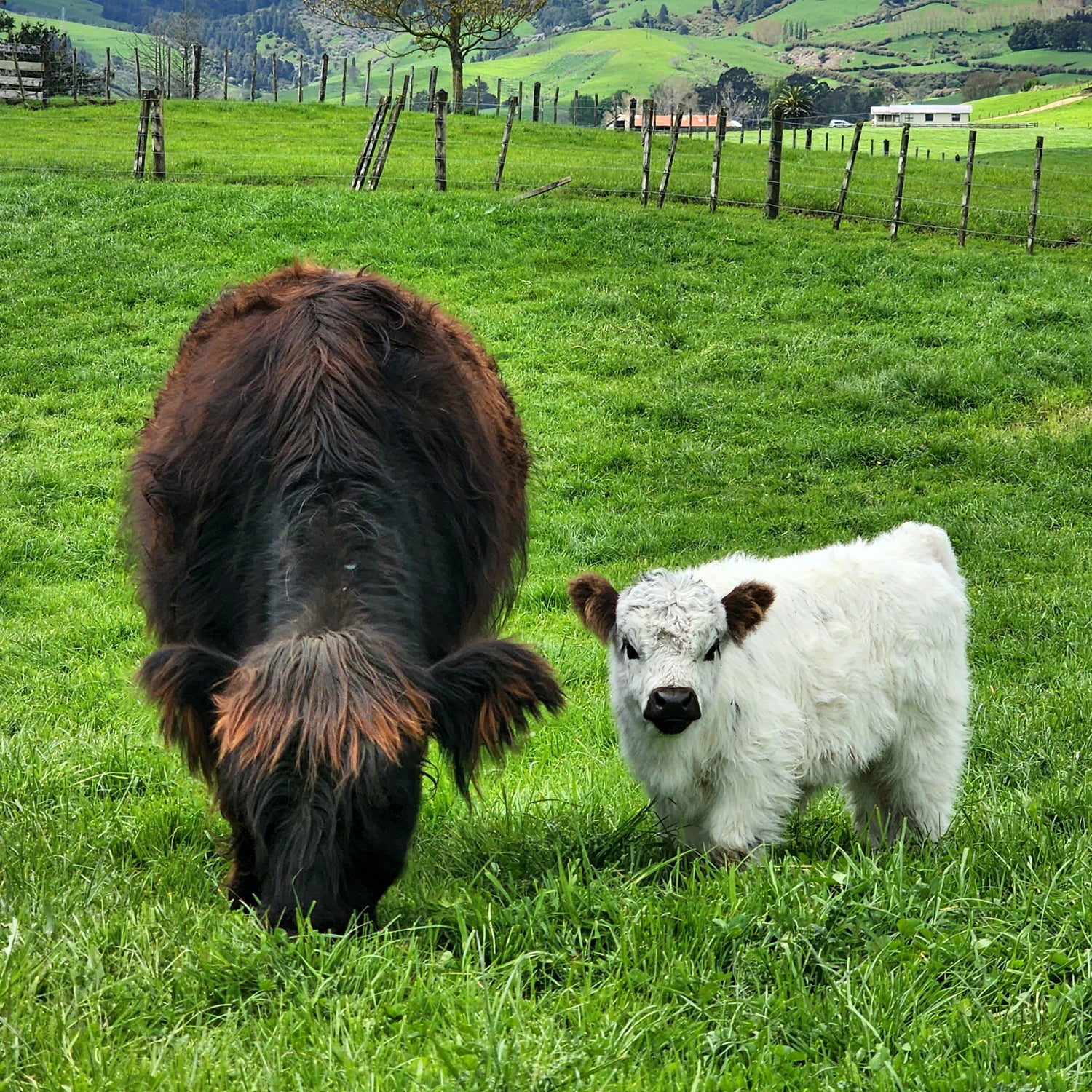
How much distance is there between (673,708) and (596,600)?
68cm

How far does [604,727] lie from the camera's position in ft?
22.4

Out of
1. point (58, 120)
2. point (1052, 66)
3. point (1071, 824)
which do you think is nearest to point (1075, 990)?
point (1071, 824)

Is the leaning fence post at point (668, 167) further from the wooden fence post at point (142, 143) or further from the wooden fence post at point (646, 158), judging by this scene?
the wooden fence post at point (142, 143)

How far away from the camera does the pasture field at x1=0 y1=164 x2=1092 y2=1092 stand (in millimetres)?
2877

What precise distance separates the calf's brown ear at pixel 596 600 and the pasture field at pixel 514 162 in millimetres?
18190

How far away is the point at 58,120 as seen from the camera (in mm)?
38750

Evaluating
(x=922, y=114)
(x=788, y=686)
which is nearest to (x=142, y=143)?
(x=788, y=686)

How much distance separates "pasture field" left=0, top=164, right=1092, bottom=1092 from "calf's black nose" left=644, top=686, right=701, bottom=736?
471mm

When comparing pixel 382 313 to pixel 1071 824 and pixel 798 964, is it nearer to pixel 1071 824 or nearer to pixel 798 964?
pixel 798 964

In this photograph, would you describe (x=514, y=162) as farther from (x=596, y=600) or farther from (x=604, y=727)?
(x=596, y=600)

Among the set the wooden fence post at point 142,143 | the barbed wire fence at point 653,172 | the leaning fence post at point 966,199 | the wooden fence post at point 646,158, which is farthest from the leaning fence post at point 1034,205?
the wooden fence post at point 142,143

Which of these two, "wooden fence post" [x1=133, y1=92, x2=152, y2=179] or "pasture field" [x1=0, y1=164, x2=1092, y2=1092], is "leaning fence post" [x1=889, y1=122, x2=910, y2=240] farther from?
"wooden fence post" [x1=133, y1=92, x2=152, y2=179]

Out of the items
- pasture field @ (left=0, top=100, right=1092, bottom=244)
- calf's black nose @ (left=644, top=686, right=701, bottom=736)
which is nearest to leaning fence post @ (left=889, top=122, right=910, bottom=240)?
pasture field @ (left=0, top=100, right=1092, bottom=244)

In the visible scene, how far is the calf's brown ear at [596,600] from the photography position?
175 inches
